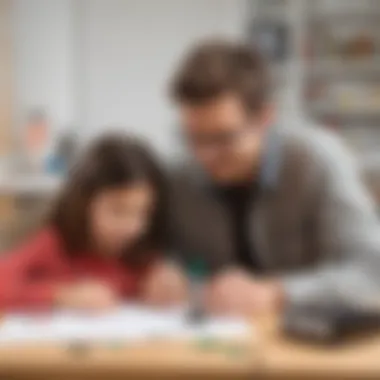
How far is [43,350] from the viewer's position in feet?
3.32

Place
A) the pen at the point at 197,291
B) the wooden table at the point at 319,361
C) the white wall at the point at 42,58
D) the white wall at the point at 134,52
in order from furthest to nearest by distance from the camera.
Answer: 1. the white wall at the point at 134,52
2. the white wall at the point at 42,58
3. the pen at the point at 197,291
4. the wooden table at the point at 319,361

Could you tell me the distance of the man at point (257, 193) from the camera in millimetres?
1310

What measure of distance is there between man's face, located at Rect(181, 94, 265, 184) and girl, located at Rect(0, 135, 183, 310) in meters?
0.10

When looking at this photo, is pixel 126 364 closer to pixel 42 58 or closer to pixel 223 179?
pixel 223 179

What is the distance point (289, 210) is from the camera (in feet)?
4.72

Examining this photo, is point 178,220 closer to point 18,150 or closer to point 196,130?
point 196,130

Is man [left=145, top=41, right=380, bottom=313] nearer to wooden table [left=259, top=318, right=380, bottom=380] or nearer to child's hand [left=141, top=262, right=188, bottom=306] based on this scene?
child's hand [left=141, top=262, right=188, bottom=306]

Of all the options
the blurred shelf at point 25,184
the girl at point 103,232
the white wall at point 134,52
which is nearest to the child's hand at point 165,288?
the girl at point 103,232

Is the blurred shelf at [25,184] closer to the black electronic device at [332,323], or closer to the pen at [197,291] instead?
the pen at [197,291]

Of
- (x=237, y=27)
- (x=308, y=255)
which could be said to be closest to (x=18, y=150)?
(x=237, y=27)

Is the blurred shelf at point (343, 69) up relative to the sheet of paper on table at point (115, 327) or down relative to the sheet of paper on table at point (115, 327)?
up

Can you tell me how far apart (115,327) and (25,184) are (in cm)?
149

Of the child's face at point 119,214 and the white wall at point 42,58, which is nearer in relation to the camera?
the child's face at point 119,214

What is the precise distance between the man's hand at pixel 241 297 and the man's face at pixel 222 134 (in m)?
0.20
